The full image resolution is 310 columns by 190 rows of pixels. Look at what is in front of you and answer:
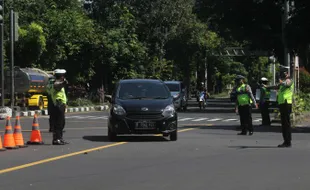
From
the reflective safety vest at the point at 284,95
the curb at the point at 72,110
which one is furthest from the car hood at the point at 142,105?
the curb at the point at 72,110

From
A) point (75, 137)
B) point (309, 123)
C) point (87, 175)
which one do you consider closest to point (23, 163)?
point (87, 175)

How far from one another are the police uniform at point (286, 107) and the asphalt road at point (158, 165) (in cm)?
31

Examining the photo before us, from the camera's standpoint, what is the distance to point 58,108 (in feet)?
49.6

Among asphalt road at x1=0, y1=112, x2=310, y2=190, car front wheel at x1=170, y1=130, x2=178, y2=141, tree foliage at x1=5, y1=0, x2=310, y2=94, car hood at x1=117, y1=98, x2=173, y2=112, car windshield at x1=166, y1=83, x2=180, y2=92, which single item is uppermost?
tree foliage at x1=5, y1=0, x2=310, y2=94

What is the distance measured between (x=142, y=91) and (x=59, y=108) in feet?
8.17

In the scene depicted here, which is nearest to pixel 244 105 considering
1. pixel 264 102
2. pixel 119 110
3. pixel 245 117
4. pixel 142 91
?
pixel 245 117

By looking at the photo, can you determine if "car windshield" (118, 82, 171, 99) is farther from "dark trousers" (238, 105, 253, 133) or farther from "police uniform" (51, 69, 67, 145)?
"dark trousers" (238, 105, 253, 133)

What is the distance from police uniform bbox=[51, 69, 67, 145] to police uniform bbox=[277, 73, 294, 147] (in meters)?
5.26

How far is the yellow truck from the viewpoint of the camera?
33.3 m

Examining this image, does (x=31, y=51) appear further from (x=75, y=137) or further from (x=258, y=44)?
(x=75, y=137)

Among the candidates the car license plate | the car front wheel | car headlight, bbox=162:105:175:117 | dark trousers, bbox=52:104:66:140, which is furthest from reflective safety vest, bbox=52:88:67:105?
the car front wheel

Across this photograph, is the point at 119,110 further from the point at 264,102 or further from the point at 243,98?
the point at 264,102

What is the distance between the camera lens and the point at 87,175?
10055 millimetres

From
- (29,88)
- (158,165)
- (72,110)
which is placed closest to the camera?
(158,165)
